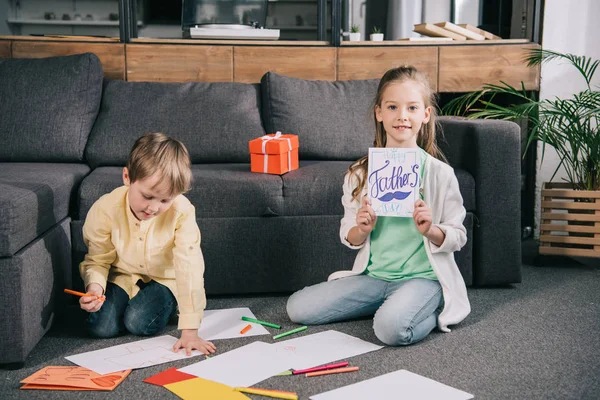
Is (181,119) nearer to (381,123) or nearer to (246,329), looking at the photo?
(381,123)

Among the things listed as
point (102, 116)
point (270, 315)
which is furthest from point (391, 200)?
point (102, 116)

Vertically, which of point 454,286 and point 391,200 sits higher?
point 391,200

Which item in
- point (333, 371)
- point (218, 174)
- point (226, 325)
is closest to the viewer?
point (333, 371)

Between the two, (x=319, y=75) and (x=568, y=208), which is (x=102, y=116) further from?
(x=568, y=208)

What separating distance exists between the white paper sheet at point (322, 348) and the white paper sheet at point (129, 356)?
0.26 metres

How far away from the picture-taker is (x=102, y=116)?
2.83 m

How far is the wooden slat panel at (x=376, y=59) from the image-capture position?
3.32 meters

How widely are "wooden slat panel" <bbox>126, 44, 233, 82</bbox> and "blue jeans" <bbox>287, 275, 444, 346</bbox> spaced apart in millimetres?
1513

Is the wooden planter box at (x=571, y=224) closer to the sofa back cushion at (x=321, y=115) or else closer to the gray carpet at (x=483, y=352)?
the gray carpet at (x=483, y=352)

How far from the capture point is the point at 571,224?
2904mm

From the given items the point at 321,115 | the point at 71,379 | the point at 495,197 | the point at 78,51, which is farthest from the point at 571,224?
the point at 78,51

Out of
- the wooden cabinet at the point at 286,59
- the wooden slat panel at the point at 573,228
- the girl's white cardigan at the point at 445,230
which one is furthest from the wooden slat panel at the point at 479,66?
the girl's white cardigan at the point at 445,230

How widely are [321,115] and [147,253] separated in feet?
3.84

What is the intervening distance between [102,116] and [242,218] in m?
0.90
